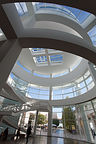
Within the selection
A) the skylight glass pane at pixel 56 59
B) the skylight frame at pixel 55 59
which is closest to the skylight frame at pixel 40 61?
the skylight frame at pixel 55 59

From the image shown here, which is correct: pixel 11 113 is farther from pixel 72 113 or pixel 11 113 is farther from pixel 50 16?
pixel 50 16

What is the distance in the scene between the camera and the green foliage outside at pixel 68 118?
12.2 meters

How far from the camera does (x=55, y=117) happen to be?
1380 cm

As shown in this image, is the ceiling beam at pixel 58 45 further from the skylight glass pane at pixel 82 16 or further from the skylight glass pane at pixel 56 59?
the skylight glass pane at pixel 56 59

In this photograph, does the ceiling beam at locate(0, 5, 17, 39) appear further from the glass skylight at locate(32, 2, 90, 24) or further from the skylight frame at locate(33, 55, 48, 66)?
the skylight frame at locate(33, 55, 48, 66)

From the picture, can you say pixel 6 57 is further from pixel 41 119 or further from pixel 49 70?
pixel 49 70

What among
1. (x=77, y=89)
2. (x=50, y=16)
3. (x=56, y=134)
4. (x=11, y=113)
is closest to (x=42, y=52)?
(x=50, y=16)

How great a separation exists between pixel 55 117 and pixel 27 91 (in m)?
6.92

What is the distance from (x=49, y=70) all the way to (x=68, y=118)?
33.3 ft

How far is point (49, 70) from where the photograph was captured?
62.3 ft

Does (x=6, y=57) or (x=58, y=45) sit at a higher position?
(x=58, y=45)

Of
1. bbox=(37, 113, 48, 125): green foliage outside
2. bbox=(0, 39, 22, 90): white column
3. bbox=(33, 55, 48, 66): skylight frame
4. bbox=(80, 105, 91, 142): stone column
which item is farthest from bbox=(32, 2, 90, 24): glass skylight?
bbox=(37, 113, 48, 125): green foliage outside

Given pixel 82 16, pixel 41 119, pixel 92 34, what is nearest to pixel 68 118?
pixel 41 119

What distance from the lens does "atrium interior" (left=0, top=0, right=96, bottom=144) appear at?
419cm
